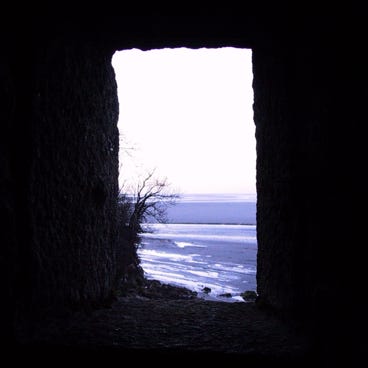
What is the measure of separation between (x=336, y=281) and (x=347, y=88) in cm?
51

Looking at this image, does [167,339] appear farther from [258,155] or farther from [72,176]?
[258,155]

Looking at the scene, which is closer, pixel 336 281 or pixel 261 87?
pixel 336 281

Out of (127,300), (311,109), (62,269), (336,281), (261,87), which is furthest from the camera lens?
(127,300)

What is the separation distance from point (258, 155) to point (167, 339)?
726 mm

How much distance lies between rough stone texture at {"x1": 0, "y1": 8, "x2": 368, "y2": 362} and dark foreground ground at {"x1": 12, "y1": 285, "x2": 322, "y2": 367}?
7 centimetres

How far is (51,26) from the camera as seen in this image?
3.93 feet

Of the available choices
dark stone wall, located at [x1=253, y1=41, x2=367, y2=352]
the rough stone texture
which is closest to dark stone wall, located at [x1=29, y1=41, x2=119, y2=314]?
the rough stone texture

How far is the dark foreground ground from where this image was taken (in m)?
1.02

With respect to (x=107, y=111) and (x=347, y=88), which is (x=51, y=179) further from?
(x=347, y=88)

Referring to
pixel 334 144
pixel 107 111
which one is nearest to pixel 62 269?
pixel 107 111

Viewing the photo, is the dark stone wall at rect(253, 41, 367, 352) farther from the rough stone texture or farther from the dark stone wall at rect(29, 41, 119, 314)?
the dark stone wall at rect(29, 41, 119, 314)

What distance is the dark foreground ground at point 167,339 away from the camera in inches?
40.1

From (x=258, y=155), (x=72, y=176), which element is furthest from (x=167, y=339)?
(x=258, y=155)

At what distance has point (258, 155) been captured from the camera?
1.43 m
